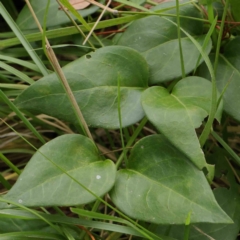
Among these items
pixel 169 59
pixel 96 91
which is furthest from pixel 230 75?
pixel 96 91

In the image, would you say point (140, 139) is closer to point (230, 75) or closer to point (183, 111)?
point (183, 111)

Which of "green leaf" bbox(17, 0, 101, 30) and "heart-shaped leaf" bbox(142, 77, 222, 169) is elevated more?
"green leaf" bbox(17, 0, 101, 30)

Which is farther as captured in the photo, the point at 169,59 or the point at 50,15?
the point at 50,15

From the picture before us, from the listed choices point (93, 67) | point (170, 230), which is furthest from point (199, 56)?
point (170, 230)

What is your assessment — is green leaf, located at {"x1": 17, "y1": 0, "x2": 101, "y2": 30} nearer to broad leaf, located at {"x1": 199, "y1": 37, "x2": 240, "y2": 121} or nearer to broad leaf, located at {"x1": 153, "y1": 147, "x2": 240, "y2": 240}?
broad leaf, located at {"x1": 199, "y1": 37, "x2": 240, "y2": 121}

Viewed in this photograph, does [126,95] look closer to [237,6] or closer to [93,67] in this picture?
[93,67]

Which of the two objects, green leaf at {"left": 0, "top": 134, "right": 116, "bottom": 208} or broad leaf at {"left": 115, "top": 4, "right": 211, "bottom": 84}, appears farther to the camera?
broad leaf at {"left": 115, "top": 4, "right": 211, "bottom": 84}

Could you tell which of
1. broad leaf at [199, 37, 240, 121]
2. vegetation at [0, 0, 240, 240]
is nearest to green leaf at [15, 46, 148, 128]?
vegetation at [0, 0, 240, 240]
